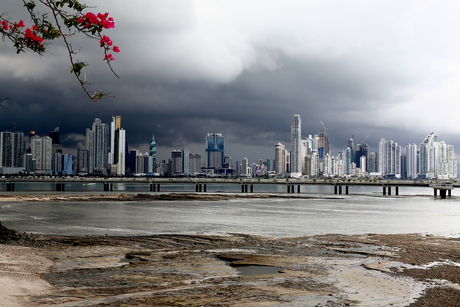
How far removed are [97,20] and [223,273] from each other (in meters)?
10.2

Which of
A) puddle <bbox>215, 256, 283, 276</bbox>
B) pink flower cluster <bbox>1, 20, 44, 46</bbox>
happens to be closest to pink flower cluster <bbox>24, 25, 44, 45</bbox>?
pink flower cluster <bbox>1, 20, 44, 46</bbox>

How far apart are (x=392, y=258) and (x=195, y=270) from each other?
9.32 metres

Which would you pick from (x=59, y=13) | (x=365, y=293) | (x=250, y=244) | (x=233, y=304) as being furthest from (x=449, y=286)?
(x=59, y=13)

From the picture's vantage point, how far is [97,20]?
8789 millimetres

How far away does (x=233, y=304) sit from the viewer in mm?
11641

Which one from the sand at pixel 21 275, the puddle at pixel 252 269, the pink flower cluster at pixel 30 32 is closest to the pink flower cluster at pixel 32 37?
the pink flower cluster at pixel 30 32

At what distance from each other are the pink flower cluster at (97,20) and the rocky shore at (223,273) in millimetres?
6950

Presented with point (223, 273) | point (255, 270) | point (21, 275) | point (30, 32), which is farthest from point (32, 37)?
point (255, 270)

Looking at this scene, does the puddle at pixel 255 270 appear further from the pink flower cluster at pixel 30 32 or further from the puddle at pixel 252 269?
the pink flower cluster at pixel 30 32

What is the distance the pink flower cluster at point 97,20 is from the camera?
875cm

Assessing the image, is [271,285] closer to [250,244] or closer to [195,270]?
[195,270]

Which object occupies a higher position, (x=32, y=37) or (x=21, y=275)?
(x=32, y=37)

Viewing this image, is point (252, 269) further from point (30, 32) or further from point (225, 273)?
point (30, 32)

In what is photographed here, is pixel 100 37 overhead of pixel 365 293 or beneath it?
overhead
